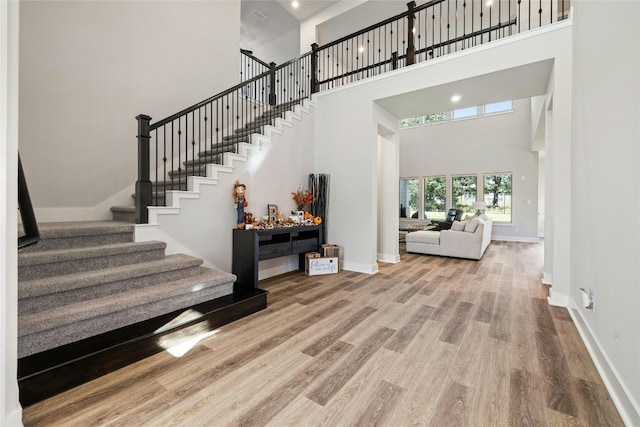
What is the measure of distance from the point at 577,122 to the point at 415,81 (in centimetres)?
210

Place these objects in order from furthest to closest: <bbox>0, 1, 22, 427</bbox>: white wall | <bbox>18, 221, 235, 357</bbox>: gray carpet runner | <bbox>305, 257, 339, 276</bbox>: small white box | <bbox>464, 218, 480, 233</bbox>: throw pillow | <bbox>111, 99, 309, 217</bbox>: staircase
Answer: <bbox>464, 218, 480, 233</bbox>: throw pillow, <bbox>305, 257, 339, 276</bbox>: small white box, <bbox>111, 99, 309, 217</bbox>: staircase, <bbox>18, 221, 235, 357</bbox>: gray carpet runner, <bbox>0, 1, 22, 427</bbox>: white wall

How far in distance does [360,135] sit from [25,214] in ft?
13.5

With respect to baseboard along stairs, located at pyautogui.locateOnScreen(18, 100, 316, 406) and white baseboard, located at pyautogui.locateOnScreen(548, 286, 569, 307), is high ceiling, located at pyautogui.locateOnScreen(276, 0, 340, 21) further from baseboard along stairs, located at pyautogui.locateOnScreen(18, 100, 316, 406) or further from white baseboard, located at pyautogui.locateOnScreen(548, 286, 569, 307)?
white baseboard, located at pyautogui.locateOnScreen(548, 286, 569, 307)

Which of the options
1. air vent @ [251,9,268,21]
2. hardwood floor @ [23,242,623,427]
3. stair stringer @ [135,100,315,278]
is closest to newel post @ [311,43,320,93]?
stair stringer @ [135,100,315,278]

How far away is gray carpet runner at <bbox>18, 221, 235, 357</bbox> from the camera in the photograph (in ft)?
6.27

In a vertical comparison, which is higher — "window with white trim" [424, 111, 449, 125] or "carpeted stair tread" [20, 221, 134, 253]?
"window with white trim" [424, 111, 449, 125]

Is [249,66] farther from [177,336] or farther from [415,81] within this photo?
[177,336]

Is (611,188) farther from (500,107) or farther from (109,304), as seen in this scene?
(500,107)

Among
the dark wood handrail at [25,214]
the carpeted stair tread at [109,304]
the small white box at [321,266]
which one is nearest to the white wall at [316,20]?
the small white box at [321,266]

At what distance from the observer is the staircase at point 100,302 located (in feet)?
5.74

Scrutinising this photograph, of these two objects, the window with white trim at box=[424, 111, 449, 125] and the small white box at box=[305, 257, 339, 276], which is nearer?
the small white box at box=[305, 257, 339, 276]

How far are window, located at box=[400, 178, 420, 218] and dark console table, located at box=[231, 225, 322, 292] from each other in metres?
6.83

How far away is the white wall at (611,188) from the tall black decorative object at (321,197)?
3.29m

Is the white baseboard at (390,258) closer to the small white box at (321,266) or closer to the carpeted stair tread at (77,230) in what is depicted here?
the small white box at (321,266)
